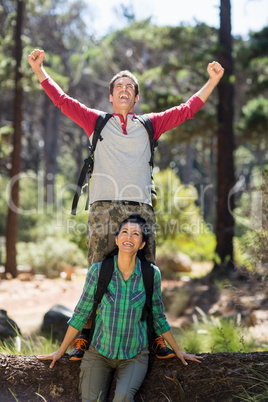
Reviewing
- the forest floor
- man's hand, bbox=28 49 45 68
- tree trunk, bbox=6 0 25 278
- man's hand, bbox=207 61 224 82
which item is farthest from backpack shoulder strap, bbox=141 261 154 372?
tree trunk, bbox=6 0 25 278

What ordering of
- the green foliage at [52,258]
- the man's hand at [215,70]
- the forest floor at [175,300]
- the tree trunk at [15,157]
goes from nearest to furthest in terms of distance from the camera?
the man's hand at [215,70] → the forest floor at [175,300] → the tree trunk at [15,157] → the green foliage at [52,258]

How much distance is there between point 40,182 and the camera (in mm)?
21812

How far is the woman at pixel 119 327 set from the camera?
8.68ft

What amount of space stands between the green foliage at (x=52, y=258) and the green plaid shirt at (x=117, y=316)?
31.5ft

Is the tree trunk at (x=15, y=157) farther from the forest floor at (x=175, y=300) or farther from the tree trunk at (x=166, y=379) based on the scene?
the tree trunk at (x=166, y=379)

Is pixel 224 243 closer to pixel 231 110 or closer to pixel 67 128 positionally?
pixel 231 110

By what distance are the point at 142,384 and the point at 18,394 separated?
A: 729mm

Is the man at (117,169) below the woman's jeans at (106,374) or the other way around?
the other way around

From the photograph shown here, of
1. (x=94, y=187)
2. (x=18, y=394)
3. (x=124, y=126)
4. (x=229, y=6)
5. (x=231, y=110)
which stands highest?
(x=229, y=6)

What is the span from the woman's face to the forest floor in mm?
3190

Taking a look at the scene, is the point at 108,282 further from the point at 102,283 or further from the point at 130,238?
the point at 130,238

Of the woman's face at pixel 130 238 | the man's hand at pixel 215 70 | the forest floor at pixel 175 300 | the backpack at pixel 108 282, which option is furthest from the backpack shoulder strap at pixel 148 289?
the forest floor at pixel 175 300

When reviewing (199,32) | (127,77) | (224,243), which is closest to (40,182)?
(199,32)

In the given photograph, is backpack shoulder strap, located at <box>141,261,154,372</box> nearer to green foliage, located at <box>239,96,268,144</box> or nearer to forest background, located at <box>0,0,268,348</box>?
forest background, located at <box>0,0,268,348</box>
